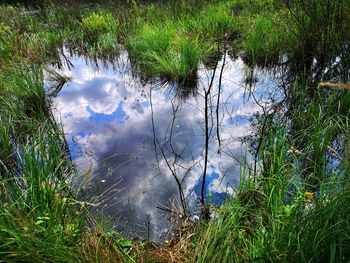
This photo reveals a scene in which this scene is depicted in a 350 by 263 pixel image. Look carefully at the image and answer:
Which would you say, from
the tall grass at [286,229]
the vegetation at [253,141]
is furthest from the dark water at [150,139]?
the tall grass at [286,229]

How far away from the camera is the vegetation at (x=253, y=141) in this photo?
1.81 metres

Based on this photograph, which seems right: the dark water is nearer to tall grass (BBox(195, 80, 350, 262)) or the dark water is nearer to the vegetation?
the vegetation

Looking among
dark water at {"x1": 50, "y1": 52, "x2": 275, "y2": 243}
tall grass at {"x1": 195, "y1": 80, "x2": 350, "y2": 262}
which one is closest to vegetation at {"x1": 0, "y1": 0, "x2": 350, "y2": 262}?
tall grass at {"x1": 195, "y1": 80, "x2": 350, "y2": 262}

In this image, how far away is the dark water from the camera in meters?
2.92

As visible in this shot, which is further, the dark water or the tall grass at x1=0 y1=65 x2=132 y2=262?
the dark water

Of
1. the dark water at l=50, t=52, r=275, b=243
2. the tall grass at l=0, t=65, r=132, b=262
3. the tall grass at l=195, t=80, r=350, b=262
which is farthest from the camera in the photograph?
the dark water at l=50, t=52, r=275, b=243

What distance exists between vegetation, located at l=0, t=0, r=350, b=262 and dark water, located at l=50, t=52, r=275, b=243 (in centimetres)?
21

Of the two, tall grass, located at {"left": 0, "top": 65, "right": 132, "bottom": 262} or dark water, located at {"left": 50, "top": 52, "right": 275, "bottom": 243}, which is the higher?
tall grass, located at {"left": 0, "top": 65, "right": 132, "bottom": 262}

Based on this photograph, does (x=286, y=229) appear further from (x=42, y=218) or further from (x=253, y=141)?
(x=253, y=141)

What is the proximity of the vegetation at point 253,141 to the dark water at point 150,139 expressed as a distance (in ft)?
0.70

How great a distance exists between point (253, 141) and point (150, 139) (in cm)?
→ 110

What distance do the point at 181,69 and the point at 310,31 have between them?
6.42ft

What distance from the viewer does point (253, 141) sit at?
11.7 feet

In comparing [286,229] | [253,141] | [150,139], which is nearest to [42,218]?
[286,229]
